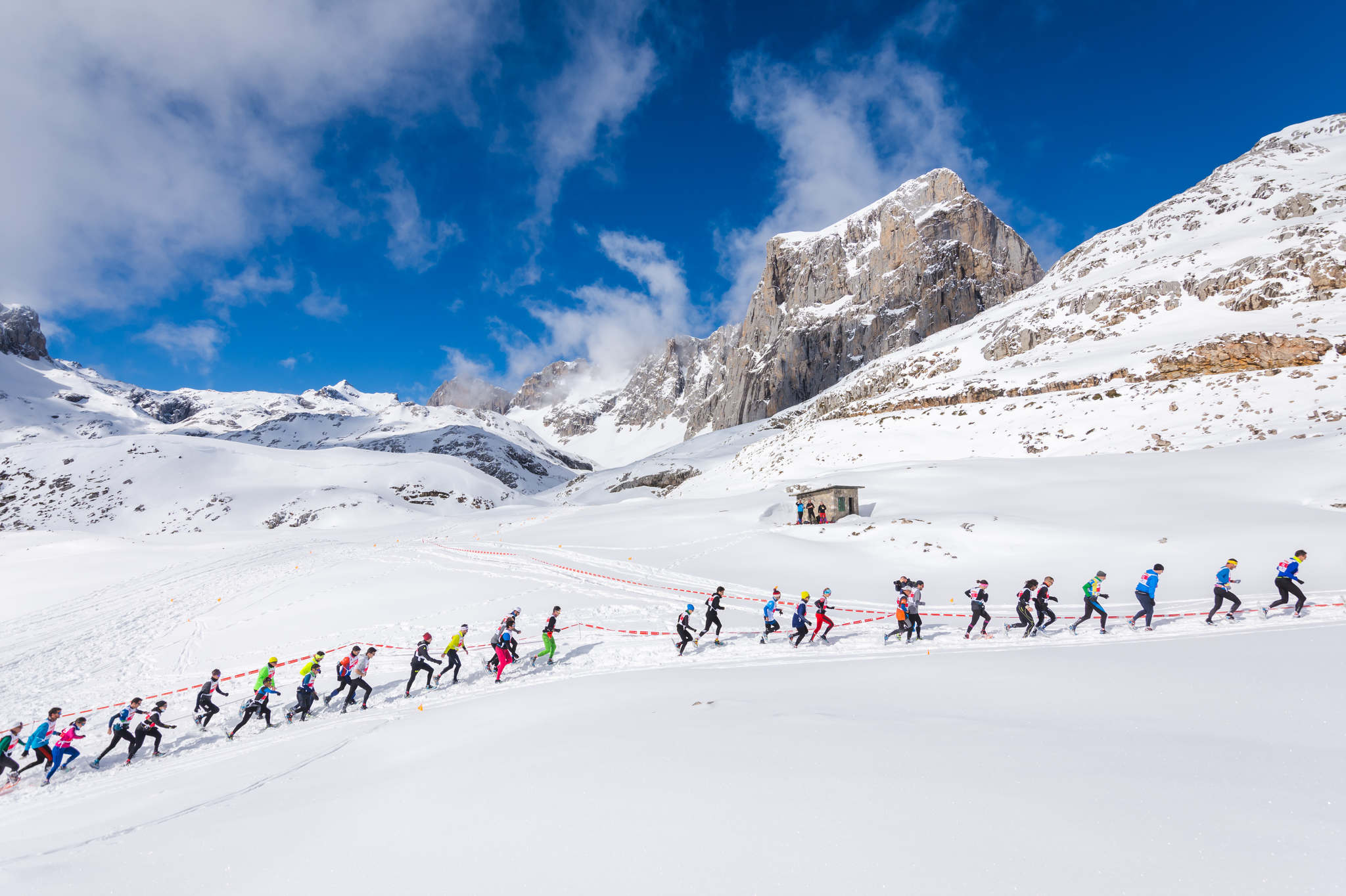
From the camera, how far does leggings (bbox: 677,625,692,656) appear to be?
14945 mm

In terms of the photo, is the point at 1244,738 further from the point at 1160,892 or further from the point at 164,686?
the point at 164,686

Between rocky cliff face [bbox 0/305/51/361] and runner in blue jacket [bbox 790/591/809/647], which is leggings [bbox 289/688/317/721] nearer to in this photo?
runner in blue jacket [bbox 790/591/809/647]

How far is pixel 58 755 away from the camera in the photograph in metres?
11.6

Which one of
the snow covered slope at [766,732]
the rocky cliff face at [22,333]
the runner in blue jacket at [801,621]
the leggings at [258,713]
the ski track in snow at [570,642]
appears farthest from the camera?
the rocky cliff face at [22,333]

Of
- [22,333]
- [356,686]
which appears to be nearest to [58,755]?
[356,686]

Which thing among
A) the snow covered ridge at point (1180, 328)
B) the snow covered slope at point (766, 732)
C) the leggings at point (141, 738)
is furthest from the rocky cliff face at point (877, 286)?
the leggings at point (141, 738)

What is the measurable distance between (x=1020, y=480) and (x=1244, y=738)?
94.6 ft

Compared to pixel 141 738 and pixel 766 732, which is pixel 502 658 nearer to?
pixel 141 738

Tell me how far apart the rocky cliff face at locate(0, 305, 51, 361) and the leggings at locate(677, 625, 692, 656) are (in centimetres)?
26026

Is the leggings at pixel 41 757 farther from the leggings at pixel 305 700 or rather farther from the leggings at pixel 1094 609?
the leggings at pixel 1094 609

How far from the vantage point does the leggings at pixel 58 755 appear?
1151cm


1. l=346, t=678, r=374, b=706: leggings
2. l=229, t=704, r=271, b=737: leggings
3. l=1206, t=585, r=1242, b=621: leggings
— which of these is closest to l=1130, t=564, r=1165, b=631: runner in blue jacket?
l=1206, t=585, r=1242, b=621: leggings

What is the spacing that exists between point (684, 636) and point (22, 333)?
26999 cm

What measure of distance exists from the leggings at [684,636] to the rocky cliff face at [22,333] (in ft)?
854
